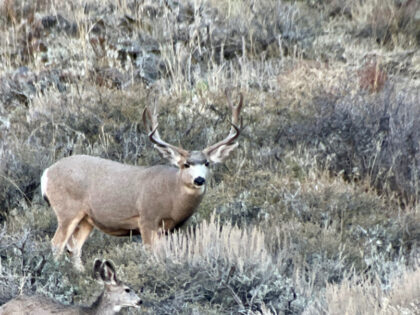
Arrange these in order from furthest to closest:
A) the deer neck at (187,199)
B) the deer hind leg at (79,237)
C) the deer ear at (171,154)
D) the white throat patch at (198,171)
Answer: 1. the deer hind leg at (79,237)
2. the deer ear at (171,154)
3. the deer neck at (187,199)
4. the white throat patch at (198,171)

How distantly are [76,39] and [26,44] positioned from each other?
75 centimetres

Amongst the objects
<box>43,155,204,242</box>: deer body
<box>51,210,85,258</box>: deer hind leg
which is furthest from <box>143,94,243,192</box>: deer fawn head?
<box>51,210,85,258</box>: deer hind leg

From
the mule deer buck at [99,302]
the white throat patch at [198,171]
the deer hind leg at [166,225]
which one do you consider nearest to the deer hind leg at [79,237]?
the deer hind leg at [166,225]

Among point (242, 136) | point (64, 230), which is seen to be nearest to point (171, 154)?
point (64, 230)

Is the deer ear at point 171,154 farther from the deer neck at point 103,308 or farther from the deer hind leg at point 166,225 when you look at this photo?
the deer neck at point 103,308

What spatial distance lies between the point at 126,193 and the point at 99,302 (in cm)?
239

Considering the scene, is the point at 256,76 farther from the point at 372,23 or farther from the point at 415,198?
the point at 415,198

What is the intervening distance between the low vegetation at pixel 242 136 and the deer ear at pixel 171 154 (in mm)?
676

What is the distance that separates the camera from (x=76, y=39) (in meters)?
15.4

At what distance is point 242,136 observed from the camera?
12609mm

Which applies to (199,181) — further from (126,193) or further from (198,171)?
(126,193)

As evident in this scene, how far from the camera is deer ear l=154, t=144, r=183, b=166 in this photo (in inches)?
392

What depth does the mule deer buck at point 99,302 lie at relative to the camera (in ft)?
25.3

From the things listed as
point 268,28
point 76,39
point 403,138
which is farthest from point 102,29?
point 403,138
